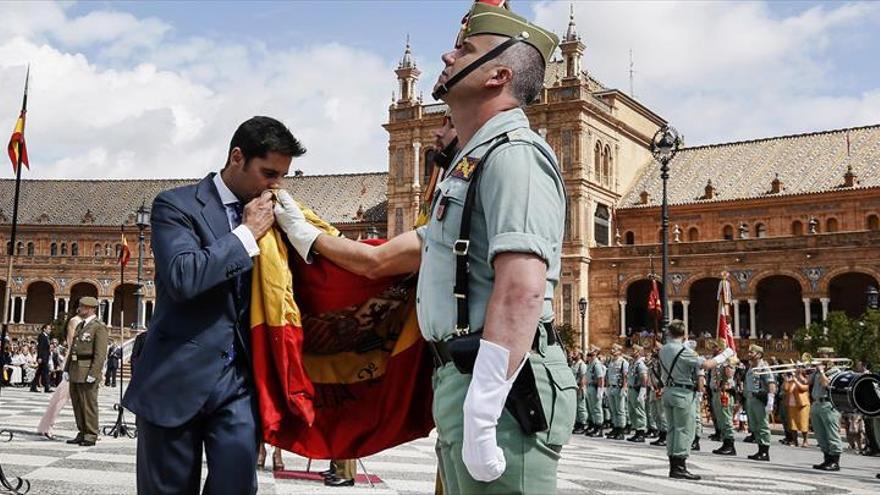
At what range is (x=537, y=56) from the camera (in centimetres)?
285

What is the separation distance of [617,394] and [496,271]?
59.4ft

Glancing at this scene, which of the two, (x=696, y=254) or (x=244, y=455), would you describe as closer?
(x=244, y=455)

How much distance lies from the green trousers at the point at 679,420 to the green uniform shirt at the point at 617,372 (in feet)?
27.6

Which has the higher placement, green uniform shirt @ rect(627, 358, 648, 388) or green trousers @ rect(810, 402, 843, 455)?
green uniform shirt @ rect(627, 358, 648, 388)

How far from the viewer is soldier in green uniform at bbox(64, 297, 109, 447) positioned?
1090cm

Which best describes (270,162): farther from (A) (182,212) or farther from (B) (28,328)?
(B) (28,328)

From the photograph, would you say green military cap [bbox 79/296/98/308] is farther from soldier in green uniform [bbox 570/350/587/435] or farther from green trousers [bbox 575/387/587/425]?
green trousers [bbox 575/387/587/425]

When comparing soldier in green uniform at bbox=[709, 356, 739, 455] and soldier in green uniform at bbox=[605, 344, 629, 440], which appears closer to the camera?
soldier in green uniform at bbox=[709, 356, 739, 455]

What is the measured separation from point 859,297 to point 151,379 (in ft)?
161

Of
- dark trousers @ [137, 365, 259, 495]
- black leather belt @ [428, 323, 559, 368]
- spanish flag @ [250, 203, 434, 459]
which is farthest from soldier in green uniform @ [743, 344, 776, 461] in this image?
black leather belt @ [428, 323, 559, 368]

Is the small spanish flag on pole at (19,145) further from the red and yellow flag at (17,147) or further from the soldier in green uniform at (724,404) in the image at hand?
the soldier in green uniform at (724,404)

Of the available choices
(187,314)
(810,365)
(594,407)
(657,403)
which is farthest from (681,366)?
(810,365)

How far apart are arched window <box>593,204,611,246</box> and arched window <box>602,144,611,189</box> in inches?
65.5

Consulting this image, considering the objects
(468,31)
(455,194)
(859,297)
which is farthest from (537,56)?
(859,297)
